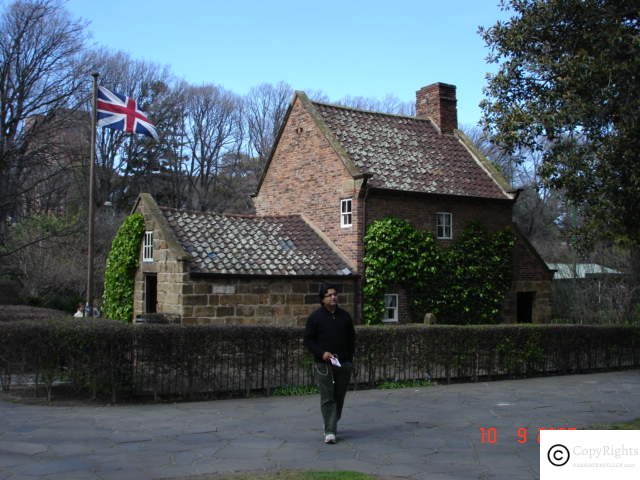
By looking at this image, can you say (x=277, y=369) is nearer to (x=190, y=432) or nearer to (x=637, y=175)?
(x=190, y=432)

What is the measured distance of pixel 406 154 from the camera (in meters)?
23.8

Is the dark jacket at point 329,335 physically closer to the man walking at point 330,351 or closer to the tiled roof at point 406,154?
the man walking at point 330,351

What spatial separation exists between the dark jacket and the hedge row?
13.4 ft

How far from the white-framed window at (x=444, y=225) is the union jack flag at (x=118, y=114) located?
31.9ft

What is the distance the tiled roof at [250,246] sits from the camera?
1883cm

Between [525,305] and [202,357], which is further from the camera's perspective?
[525,305]

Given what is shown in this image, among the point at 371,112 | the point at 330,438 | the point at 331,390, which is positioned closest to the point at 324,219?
the point at 371,112

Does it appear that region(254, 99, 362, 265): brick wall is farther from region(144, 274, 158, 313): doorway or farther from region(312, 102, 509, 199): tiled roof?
region(144, 274, 158, 313): doorway

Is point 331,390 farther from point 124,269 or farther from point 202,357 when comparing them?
point 124,269

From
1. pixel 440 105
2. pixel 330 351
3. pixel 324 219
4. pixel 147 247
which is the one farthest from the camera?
pixel 440 105

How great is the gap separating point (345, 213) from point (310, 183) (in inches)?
90.3

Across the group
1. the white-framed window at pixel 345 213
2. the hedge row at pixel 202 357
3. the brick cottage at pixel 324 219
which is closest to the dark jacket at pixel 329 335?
the hedge row at pixel 202 357

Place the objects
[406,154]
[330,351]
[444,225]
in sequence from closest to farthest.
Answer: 1. [330,351]
2. [444,225]
3. [406,154]

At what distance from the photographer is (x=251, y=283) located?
62.4ft
